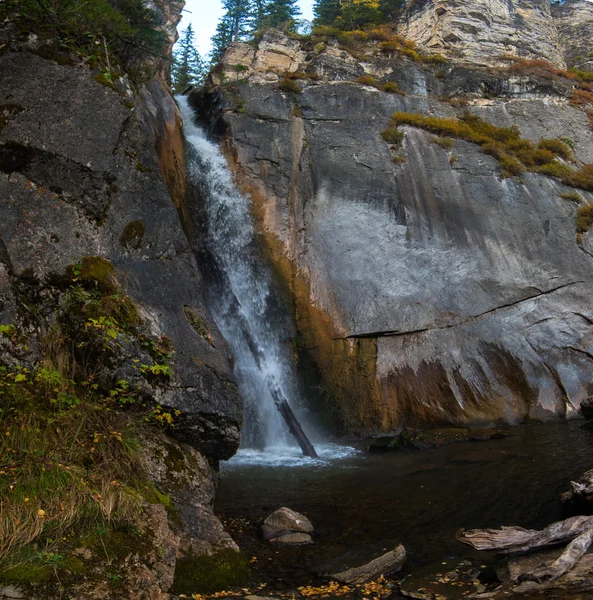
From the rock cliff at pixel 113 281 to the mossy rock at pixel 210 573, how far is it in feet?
0.38

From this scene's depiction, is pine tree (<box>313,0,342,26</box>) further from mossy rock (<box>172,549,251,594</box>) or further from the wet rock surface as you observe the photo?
mossy rock (<box>172,549,251,594</box>)

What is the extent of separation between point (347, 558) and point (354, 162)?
15388 millimetres

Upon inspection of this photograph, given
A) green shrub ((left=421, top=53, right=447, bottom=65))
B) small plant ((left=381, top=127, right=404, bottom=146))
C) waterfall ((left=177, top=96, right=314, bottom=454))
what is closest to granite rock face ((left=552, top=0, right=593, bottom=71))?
green shrub ((left=421, top=53, right=447, bottom=65))

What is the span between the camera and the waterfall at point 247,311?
45.6 ft

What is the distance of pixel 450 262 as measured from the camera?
1697 centimetres

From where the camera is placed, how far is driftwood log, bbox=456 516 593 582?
498 centimetres

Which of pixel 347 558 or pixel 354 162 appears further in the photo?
pixel 354 162

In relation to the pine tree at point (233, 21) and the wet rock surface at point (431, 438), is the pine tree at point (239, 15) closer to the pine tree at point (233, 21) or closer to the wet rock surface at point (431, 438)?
the pine tree at point (233, 21)

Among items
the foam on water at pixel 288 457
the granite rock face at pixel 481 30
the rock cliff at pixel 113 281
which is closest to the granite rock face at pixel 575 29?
the granite rock face at pixel 481 30

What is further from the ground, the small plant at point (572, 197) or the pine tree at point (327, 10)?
the pine tree at point (327, 10)

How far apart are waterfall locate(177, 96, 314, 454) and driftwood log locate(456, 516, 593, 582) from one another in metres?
8.38

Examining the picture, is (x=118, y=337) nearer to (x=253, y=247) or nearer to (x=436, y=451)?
(x=436, y=451)

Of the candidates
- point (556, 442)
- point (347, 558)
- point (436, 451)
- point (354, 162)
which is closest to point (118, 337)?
point (347, 558)

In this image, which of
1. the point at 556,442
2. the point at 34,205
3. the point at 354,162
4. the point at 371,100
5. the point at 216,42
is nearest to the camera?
the point at 34,205
